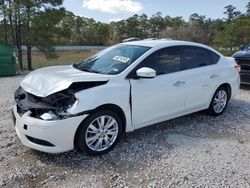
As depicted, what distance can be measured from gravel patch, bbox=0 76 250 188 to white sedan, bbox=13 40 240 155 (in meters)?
0.24

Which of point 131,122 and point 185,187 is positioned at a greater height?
point 131,122

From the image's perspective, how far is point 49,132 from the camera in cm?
349

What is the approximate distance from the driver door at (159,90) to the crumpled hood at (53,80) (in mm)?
556

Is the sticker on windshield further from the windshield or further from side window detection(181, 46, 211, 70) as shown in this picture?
side window detection(181, 46, 211, 70)

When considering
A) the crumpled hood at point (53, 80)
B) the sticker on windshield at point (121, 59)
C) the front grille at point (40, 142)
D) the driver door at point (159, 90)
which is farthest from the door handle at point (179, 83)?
the front grille at point (40, 142)

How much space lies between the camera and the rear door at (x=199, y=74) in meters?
5.00

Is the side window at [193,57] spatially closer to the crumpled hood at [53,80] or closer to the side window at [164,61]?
the side window at [164,61]

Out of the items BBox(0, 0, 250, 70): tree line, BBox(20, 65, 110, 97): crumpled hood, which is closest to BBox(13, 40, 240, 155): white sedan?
BBox(20, 65, 110, 97): crumpled hood

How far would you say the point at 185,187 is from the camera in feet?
10.7

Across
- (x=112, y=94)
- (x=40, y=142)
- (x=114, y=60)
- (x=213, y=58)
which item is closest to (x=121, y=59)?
(x=114, y=60)

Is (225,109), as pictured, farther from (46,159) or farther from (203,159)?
(46,159)

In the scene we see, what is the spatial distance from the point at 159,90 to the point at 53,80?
5.09ft

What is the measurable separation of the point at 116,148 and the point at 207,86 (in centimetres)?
215

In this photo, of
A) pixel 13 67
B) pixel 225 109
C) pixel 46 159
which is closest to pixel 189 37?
pixel 13 67
